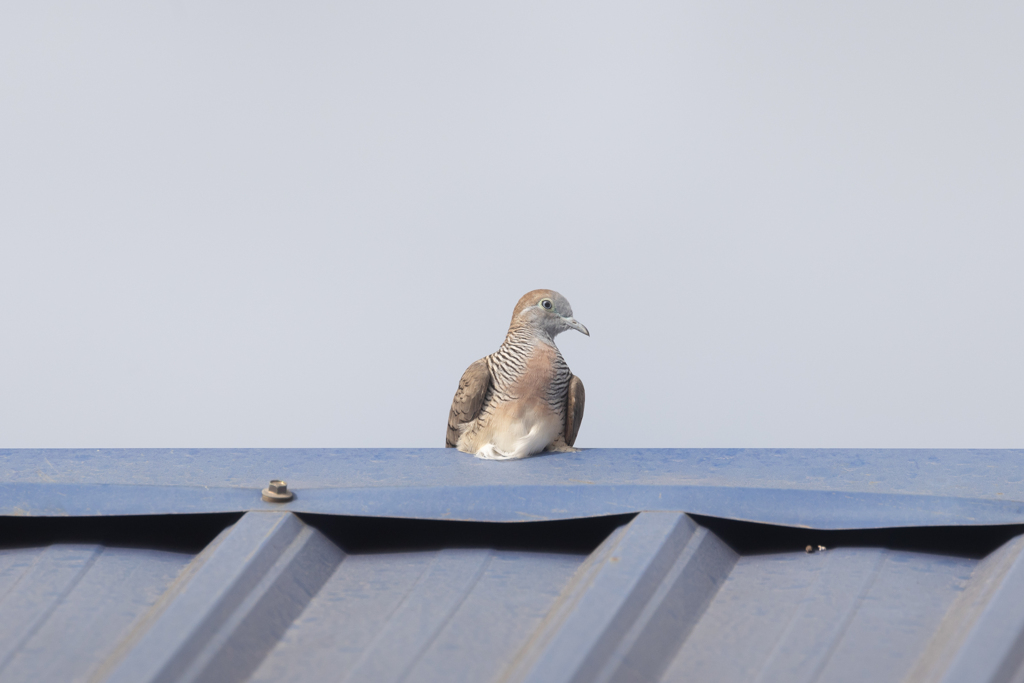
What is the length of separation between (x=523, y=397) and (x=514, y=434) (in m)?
0.13

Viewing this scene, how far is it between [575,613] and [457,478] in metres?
0.67

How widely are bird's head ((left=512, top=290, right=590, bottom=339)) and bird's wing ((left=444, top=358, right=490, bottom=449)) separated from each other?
0.73 feet

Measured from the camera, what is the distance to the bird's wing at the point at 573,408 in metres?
2.57

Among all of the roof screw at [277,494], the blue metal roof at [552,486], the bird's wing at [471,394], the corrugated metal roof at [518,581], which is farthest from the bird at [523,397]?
the roof screw at [277,494]

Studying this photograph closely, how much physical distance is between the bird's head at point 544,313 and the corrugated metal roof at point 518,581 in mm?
929

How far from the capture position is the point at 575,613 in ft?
4.00

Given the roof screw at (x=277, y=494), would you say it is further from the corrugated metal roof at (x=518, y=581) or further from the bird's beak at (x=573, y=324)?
the bird's beak at (x=573, y=324)

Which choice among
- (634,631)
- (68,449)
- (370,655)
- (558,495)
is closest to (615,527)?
(558,495)

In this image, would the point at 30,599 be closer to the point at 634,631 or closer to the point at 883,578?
the point at 634,631

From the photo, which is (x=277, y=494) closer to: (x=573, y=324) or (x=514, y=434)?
(x=514, y=434)

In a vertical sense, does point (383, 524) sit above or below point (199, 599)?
above

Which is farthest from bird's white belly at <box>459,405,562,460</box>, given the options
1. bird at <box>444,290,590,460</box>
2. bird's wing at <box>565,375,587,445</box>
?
bird's wing at <box>565,375,587,445</box>

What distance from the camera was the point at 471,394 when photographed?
2541 millimetres

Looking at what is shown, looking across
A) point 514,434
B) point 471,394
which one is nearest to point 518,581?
point 514,434
